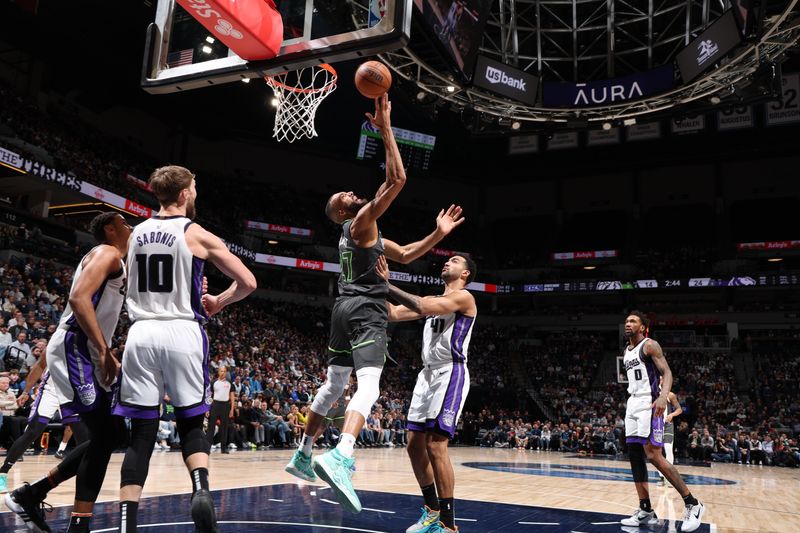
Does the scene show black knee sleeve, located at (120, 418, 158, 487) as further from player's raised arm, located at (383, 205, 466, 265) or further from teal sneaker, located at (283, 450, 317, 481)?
player's raised arm, located at (383, 205, 466, 265)

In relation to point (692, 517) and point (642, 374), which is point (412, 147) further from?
point (692, 517)

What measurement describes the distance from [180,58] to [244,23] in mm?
1146

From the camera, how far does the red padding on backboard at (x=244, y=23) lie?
18.5 ft

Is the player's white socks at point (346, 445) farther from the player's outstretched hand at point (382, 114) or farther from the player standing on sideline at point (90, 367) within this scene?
the player's outstretched hand at point (382, 114)

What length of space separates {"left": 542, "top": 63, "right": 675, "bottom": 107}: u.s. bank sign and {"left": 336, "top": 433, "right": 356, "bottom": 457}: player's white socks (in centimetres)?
1384

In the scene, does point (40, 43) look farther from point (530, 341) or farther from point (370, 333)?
point (530, 341)

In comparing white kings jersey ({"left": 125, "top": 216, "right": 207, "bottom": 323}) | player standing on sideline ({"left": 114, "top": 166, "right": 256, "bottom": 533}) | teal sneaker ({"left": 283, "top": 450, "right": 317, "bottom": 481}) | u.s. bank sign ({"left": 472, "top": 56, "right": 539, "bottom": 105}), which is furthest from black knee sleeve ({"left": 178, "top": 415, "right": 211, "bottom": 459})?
u.s. bank sign ({"left": 472, "top": 56, "right": 539, "bottom": 105})

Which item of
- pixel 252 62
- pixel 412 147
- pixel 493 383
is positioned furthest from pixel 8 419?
pixel 493 383

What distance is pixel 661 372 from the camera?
20.5 ft

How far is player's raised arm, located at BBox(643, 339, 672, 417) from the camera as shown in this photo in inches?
237

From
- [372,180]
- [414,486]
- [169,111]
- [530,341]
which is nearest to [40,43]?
[169,111]

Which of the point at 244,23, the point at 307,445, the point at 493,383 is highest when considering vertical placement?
the point at 244,23

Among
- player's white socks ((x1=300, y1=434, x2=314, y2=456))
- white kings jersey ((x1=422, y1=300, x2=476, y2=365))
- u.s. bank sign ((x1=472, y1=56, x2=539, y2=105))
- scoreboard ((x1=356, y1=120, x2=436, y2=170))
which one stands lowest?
player's white socks ((x1=300, y1=434, x2=314, y2=456))

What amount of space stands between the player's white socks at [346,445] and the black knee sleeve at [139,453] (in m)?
1.11
